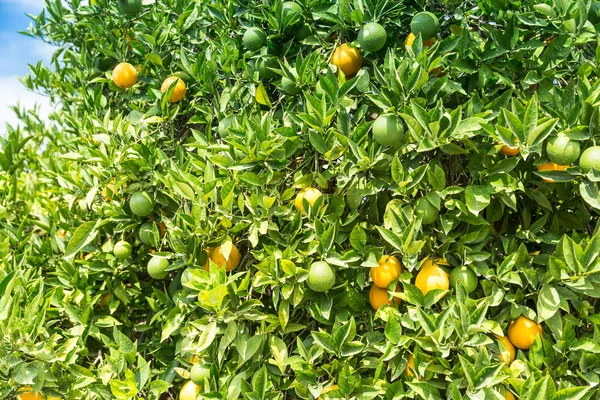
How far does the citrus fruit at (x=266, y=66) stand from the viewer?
1736 mm

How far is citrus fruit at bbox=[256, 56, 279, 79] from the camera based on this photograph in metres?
1.74

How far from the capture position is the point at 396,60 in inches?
59.6

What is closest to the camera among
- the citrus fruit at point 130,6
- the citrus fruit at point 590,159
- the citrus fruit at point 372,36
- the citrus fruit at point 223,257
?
the citrus fruit at point 590,159

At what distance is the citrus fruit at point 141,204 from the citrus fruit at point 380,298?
82 centimetres

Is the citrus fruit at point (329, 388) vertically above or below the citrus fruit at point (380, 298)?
below

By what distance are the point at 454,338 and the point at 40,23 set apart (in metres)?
2.52

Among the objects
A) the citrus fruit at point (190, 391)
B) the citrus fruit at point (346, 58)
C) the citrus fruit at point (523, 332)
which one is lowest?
the citrus fruit at point (190, 391)

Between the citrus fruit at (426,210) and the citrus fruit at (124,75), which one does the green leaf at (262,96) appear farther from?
the citrus fruit at (124,75)

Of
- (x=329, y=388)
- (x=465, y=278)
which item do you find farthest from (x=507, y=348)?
(x=329, y=388)

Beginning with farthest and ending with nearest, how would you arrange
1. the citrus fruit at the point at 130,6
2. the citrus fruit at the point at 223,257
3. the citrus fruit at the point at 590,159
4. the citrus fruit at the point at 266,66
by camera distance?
the citrus fruit at the point at 130,6, the citrus fruit at the point at 266,66, the citrus fruit at the point at 223,257, the citrus fruit at the point at 590,159

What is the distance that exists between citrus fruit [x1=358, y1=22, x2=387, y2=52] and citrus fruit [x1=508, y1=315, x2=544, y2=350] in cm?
89

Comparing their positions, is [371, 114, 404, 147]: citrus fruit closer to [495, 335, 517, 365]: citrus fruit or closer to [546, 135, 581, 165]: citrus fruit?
[546, 135, 581, 165]: citrus fruit

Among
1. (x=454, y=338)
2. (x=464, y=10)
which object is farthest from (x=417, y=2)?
(x=454, y=338)

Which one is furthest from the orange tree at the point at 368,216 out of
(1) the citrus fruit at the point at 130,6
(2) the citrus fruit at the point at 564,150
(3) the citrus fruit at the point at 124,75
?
(1) the citrus fruit at the point at 130,6
